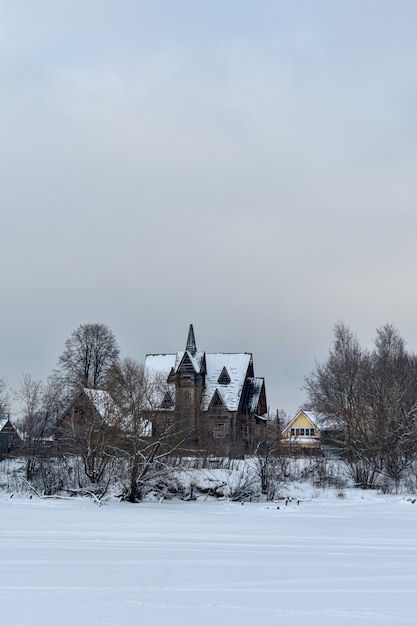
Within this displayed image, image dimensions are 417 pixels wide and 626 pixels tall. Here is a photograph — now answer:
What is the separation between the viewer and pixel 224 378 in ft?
218

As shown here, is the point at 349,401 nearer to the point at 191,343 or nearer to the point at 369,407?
the point at 369,407

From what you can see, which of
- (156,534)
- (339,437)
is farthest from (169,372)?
(156,534)

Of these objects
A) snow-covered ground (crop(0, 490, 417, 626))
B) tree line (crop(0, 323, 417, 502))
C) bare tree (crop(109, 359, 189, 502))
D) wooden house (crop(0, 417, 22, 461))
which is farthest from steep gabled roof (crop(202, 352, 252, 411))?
snow-covered ground (crop(0, 490, 417, 626))

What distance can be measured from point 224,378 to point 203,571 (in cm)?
5297

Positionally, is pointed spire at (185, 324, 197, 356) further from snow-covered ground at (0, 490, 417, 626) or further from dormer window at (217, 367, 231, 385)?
snow-covered ground at (0, 490, 417, 626)

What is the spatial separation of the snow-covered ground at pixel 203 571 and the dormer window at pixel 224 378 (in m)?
39.2

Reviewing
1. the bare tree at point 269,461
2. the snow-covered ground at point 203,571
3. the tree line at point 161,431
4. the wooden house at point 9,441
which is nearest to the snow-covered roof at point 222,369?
the tree line at point 161,431

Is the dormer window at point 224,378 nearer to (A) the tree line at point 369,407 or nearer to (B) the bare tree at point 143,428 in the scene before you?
(A) the tree line at point 369,407

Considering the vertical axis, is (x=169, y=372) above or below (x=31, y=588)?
above

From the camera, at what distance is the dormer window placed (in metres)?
66.2

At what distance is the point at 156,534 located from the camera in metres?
20.6

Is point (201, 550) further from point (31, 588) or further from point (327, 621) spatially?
point (327, 621)

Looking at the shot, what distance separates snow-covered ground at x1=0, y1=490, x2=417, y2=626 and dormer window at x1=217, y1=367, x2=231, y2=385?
129 ft

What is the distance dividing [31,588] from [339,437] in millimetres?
41510
